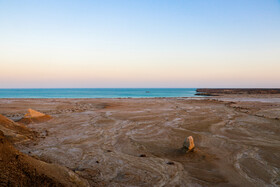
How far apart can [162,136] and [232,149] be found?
3.26 meters

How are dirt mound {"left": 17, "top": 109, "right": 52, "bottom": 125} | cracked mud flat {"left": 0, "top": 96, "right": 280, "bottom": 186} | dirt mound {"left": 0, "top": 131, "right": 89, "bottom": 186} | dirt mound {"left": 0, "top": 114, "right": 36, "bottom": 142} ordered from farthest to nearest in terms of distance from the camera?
dirt mound {"left": 17, "top": 109, "right": 52, "bottom": 125}
dirt mound {"left": 0, "top": 114, "right": 36, "bottom": 142}
cracked mud flat {"left": 0, "top": 96, "right": 280, "bottom": 186}
dirt mound {"left": 0, "top": 131, "right": 89, "bottom": 186}

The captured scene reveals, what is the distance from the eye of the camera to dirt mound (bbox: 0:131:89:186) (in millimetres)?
3211

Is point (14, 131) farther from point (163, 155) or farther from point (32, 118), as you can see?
point (163, 155)

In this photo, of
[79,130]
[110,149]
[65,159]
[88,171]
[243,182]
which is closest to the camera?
Answer: [243,182]

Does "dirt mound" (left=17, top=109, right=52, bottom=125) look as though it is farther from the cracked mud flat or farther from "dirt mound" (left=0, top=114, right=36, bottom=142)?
"dirt mound" (left=0, top=114, right=36, bottom=142)

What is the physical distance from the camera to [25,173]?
11.2 ft

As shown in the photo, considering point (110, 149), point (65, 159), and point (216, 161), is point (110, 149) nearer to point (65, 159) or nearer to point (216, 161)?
point (65, 159)

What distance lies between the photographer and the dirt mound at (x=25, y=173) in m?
3.21

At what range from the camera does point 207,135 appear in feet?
30.6

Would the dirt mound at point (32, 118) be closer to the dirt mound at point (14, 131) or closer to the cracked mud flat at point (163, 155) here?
the cracked mud flat at point (163, 155)

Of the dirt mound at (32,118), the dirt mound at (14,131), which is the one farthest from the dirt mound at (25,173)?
the dirt mound at (32,118)

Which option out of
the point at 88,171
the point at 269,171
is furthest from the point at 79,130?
the point at 269,171

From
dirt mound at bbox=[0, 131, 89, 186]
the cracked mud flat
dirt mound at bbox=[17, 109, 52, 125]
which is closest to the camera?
dirt mound at bbox=[0, 131, 89, 186]

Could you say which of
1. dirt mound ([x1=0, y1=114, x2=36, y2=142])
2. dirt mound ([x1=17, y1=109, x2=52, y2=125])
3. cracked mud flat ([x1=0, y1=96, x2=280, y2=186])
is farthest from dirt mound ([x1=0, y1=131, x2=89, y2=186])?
dirt mound ([x1=17, y1=109, x2=52, y2=125])
